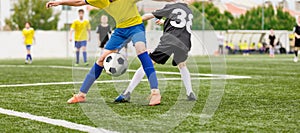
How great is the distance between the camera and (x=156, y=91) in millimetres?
7156

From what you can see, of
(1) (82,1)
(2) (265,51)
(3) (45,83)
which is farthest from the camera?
(2) (265,51)

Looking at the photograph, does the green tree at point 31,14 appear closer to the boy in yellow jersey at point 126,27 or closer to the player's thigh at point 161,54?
the player's thigh at point 161,54

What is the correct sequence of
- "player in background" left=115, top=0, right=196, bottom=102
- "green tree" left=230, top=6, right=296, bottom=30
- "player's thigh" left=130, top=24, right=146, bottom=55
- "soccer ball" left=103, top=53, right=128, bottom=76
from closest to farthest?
"player's thigh" left=130, top=24, right=146, bottom=55 < "soccer ball" left=103, top=53, right=128, bottom=76 < "player in background" left=115, top=0, right=196, bottom=102 < "green tree" left=230, top=6, right=296, bottom=30

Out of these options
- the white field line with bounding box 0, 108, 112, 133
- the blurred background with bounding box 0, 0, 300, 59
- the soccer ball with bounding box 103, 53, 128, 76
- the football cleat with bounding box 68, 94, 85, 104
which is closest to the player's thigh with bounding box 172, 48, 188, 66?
the soccer ball with bounding box 103, 53, 128, 76

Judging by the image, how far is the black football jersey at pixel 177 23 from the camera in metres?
7.52

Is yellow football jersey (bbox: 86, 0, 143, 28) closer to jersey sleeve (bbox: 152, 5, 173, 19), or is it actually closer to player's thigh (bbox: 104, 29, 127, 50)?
player's thigh (bbox: 104, 29, 127, 50)

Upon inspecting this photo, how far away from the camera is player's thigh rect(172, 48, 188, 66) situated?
7.95 m

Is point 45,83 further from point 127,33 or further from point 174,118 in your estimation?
point 174,118

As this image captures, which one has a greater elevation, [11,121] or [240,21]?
[11,121]

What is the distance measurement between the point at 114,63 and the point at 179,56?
3.36 ft

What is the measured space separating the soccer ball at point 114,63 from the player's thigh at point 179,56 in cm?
72

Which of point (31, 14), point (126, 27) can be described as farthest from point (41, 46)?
point (126, 27)

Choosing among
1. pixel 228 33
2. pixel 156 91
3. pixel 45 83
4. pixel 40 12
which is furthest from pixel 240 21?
pixel 156 91

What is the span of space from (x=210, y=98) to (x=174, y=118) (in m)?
2.22
